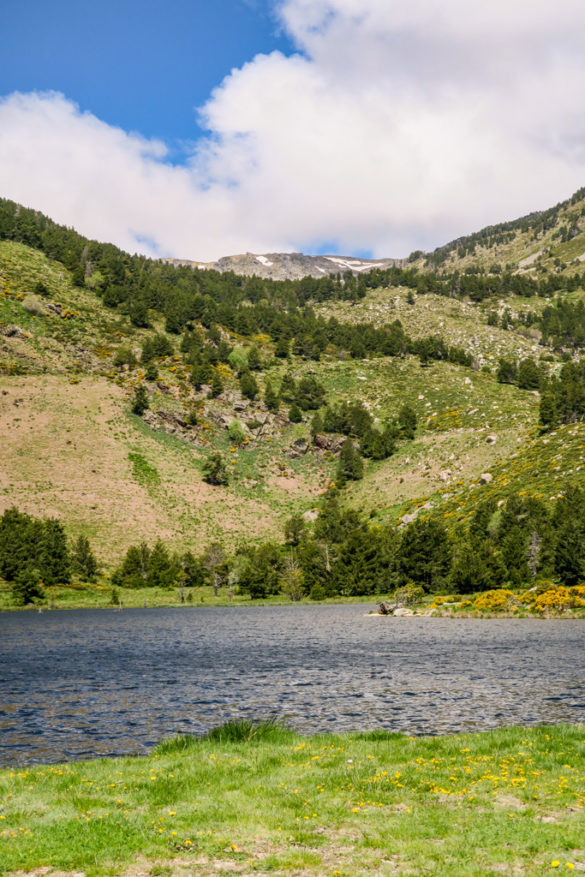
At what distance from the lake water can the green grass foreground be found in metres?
5.82

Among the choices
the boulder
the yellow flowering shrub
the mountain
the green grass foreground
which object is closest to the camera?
the green grass foreground

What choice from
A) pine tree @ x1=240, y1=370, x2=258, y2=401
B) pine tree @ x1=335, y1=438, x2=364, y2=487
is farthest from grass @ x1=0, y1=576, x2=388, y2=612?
pine tree @ x1=240, y1=370, x2=258, y2=401

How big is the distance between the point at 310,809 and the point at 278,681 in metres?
24.0

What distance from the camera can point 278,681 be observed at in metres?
36.9

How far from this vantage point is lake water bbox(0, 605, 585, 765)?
25.5 metres

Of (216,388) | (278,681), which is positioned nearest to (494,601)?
(278,681)

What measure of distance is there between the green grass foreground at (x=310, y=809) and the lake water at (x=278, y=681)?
582cm

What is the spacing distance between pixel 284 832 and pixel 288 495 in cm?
15744

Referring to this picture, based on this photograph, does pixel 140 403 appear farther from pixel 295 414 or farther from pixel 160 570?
pixel 160 570

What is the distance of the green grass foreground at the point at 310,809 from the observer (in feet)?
35.9

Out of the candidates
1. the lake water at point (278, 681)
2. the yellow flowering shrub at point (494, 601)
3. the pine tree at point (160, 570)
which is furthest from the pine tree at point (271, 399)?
the lake water at point (278, 681)

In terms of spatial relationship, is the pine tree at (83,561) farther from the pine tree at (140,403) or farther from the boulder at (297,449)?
the boulder at (297,449)

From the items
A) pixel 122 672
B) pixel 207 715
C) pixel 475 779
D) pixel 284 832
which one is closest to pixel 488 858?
pixel 284 832

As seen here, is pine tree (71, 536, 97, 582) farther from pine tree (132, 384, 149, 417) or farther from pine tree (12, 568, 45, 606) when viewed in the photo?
pine tree (132, 384, 149, 417)
